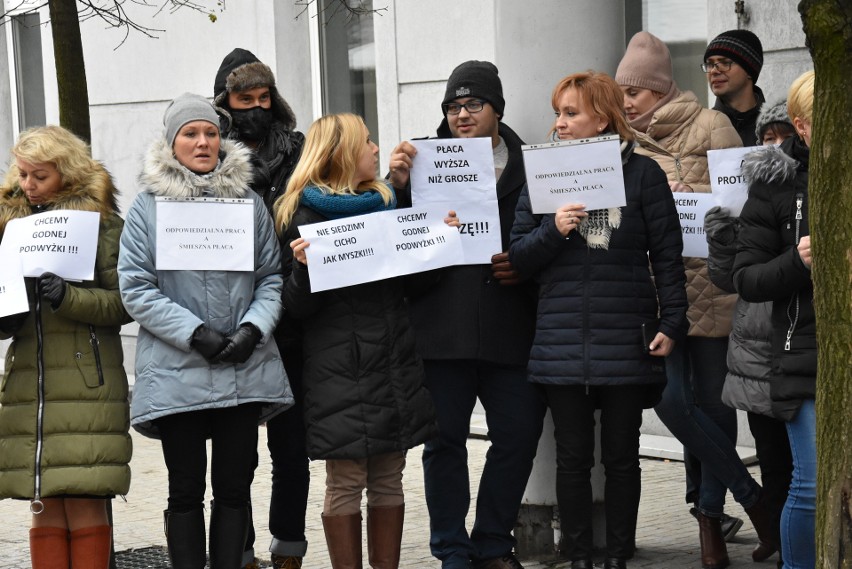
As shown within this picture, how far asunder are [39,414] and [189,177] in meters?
1.03

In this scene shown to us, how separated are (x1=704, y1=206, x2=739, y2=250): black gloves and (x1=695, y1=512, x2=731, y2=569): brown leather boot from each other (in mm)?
1318

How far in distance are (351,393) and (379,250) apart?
55 centimetres

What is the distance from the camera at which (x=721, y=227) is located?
207 inches

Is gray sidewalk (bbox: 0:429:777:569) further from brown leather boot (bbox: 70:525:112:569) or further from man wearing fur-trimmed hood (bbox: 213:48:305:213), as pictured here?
man wearing fur-trimmed hood (bbox: 213:48:305:213)

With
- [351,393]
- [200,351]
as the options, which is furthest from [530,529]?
[200,351]

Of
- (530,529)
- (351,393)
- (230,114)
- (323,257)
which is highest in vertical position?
(230,114)

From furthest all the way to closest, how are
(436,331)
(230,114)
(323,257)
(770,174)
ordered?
(230,114) → (436,331) → (323,257) → (770,174)

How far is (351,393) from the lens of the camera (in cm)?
525

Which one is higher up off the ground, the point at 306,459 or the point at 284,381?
the point at 284,381

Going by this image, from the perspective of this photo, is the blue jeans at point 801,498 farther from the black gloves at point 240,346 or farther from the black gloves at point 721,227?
the black gloves at point 240,346

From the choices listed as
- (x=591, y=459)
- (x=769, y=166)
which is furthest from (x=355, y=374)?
(x=769, y=166)

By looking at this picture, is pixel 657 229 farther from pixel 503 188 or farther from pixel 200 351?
pixel 200 351

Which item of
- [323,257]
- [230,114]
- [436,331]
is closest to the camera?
[323,257]

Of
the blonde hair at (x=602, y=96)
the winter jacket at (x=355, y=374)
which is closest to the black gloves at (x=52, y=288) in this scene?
the winter jacket at (x=355, y=374)
